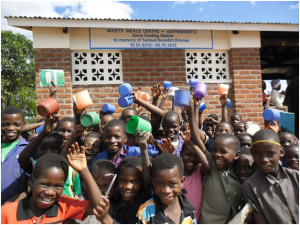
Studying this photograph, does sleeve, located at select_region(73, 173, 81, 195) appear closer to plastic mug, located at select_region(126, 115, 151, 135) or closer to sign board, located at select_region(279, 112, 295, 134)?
plastic mug, located at select_region(126, 115, 151, 135)

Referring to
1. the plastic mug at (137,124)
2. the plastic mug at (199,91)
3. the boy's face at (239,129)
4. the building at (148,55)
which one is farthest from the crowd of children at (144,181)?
the building at (148,55)

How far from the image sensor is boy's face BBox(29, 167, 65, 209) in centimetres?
194

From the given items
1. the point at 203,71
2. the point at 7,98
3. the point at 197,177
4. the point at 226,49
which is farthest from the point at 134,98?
the point at 7,98

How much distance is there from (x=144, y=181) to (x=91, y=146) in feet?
3.01

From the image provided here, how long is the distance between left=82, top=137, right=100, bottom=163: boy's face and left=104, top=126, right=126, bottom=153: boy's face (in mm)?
205

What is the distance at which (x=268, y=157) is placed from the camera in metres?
2.28

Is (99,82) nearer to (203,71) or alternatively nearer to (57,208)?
(203,71)

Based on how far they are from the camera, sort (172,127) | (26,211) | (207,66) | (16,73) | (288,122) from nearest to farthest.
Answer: (26,211) < (172,127) < (288,122) < (207,66) < (16,73)

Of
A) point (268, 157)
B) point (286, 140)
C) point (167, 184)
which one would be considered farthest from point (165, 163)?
point (286, 140)

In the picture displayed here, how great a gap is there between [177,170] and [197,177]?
47 centimetres

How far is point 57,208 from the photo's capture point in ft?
6.63

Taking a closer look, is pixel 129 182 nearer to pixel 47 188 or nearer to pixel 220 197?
pixel 47 188

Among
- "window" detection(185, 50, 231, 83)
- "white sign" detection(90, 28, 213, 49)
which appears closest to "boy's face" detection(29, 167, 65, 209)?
"white sign" detection(90, 28, 213, 49)

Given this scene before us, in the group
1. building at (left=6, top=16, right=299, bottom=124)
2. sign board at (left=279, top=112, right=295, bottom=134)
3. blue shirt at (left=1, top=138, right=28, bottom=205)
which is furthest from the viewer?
building at (left=6, top=16, right=299, bottom=124)
